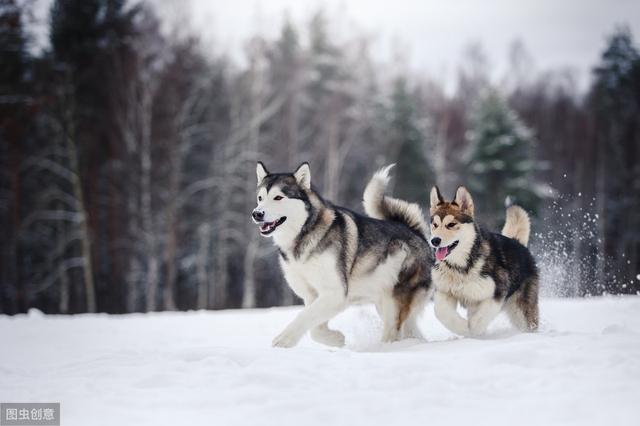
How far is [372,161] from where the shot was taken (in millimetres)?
25531

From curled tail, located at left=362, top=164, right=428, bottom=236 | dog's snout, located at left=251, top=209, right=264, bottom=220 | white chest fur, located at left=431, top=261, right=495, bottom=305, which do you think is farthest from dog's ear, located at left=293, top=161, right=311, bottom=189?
white chest fur, located at left=431, top=261, right=495, bottom=305

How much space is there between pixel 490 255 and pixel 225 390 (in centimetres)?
296

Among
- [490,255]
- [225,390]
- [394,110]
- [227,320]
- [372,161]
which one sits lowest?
[227,320]

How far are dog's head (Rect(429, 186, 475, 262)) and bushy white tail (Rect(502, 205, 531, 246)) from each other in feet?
3.50

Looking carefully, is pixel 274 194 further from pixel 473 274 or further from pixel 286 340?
pixel 473 274

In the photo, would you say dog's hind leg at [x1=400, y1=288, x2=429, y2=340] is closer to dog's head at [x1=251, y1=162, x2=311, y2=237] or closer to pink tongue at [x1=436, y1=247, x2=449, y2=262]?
pink tongue at [x1=436, y1=247, x2=449, y2=262]

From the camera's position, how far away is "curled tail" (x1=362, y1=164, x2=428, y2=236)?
6.32 m

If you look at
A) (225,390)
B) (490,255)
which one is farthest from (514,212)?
(225,390)

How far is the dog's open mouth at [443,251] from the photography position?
209 inches

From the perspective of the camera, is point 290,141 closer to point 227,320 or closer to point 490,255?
point 227,320

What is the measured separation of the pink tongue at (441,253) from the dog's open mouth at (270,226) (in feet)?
4.70

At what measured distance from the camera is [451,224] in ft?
17.7

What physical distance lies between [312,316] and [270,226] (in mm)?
897

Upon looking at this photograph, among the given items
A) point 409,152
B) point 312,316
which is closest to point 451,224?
point 312,316
